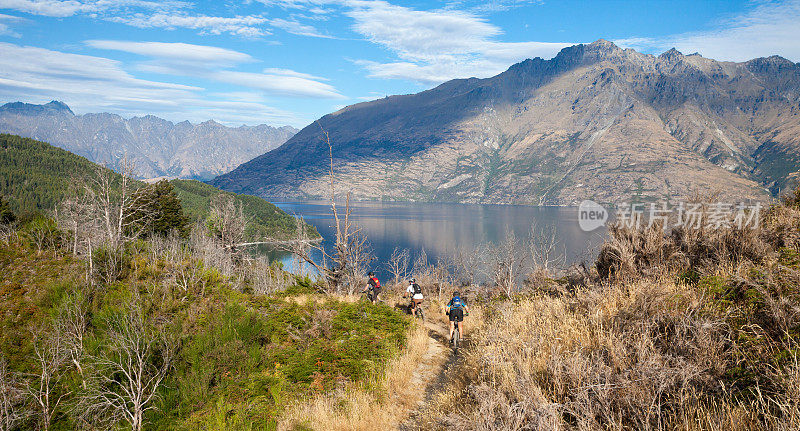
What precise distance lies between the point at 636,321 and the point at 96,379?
10102 mm

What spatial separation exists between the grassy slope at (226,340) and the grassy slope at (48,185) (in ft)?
Answer: 275

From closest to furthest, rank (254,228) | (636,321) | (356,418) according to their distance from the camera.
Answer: (636,321) → (356,418) → (254,228)

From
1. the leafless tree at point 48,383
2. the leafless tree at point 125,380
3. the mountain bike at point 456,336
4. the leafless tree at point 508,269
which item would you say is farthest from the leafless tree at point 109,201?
the leafless tree at point 508,269

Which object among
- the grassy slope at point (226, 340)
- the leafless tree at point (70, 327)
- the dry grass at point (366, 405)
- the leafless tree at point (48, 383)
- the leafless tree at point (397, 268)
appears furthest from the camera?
the leafless tree at point (397, 268)

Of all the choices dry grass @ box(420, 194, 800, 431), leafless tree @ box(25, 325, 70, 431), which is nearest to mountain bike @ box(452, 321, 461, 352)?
dry grass @ box(420, 194, 800, 431)

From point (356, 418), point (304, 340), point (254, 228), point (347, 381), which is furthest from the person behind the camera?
point (254, 228)

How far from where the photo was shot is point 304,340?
10.9m

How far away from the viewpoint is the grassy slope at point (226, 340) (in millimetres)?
7719

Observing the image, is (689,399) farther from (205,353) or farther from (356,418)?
(205,353)

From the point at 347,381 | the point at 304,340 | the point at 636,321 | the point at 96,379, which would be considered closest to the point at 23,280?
the point at 96,379

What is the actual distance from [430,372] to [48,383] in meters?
7.94

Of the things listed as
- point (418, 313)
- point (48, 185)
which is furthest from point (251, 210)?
point (418, 313)

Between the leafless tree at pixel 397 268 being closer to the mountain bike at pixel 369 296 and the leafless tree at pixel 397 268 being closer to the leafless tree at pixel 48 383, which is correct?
the mountain bike at pixel 369 296

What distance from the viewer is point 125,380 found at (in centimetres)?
793
